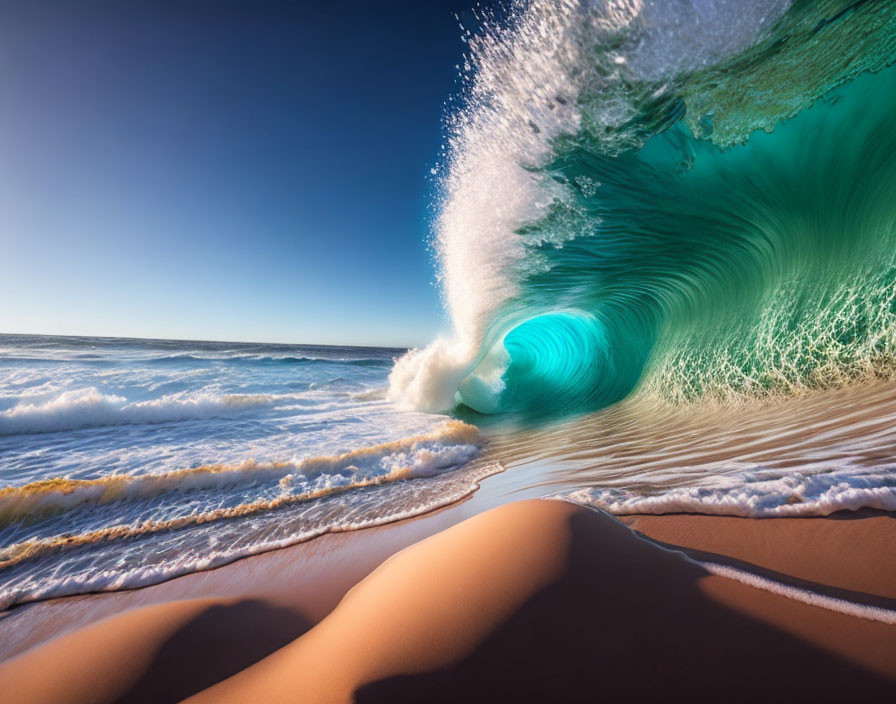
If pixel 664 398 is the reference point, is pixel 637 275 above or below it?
above

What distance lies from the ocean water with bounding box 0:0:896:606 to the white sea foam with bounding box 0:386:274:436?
511mm

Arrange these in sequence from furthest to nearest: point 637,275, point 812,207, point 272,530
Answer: point 637,275, point 812,207, point 272,530

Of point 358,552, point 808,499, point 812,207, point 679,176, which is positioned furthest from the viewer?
point 679,176

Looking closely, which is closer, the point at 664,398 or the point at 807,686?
the point at 807,686

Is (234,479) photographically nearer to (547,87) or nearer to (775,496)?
(775,496)

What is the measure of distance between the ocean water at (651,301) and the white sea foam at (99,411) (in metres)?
0.51

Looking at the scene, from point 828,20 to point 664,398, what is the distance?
4094 mm

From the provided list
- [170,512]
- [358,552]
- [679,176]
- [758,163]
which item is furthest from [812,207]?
[170,512]

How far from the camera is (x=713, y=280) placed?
4.98 metres

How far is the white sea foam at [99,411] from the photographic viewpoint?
263 inches

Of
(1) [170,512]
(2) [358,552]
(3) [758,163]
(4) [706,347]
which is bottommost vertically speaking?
(1) [170,512]

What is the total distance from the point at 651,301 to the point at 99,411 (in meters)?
11.3

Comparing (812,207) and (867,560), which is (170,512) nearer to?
(867,560)

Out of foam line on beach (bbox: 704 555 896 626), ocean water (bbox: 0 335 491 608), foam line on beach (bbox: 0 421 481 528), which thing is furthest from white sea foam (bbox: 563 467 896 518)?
foam line on beach (bbox: 0 421 481 528)
